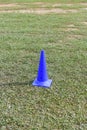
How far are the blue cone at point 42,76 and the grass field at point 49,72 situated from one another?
101 mm

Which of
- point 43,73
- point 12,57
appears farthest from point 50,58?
point 43,73

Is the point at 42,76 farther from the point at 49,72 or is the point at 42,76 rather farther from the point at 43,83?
the point at 49,72

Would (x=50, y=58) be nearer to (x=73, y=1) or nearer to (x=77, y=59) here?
(x=77, y=59)

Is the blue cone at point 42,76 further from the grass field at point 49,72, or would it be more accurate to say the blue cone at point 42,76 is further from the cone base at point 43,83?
the grass field at point 49,72

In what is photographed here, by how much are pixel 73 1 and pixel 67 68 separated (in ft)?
30.8

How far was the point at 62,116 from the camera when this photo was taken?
3.61 m

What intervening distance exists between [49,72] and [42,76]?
487mm

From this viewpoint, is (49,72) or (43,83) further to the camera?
(49,72)

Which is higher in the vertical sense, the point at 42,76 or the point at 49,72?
the point at 42,76

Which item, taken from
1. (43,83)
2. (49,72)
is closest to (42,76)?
(43,83)

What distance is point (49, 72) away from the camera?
16.4ft

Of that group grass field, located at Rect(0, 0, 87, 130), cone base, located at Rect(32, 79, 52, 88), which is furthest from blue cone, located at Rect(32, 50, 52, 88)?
grass field, located at Rect(0, 0, 87, 130)

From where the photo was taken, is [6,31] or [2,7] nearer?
[6,31]

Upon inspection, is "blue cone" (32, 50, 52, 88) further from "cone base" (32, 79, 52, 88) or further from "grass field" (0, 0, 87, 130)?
"grass field" (0, 0, 87, 130)
